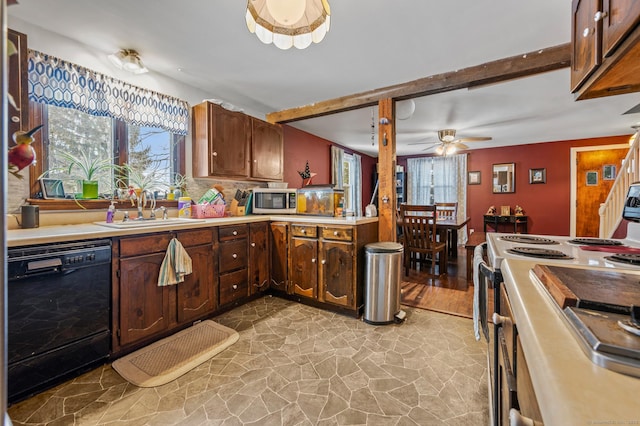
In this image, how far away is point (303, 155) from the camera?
4848 millimetres

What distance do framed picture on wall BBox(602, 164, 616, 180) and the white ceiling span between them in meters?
2.22

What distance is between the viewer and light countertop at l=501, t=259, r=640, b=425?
11.9 inches

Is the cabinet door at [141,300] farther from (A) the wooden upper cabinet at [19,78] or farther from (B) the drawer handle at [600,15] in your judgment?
(B) the drawer handle at [600,15]

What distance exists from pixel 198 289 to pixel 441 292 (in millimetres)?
2674

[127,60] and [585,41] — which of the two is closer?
[585,41]

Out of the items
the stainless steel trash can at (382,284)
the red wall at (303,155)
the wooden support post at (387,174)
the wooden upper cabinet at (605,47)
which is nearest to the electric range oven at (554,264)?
the wooden upper cabinet at (605,47)

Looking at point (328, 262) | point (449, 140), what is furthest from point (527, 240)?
point (449, 140)

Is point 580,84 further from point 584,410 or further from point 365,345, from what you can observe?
point 365,345

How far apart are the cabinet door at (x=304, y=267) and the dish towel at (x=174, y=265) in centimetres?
106

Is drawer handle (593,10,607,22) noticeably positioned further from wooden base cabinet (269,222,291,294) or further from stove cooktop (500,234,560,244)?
wooden base cabinet (269,222,291,294)

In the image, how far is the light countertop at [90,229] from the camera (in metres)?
1.54

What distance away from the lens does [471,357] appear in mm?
1969

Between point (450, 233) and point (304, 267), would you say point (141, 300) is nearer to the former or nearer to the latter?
point (304, 267)

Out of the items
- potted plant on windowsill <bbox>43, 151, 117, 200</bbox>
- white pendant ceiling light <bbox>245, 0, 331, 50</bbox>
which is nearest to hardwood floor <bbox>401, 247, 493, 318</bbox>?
white pendant ceiling light <bbox>245, 0, 331, 50</bbox>
